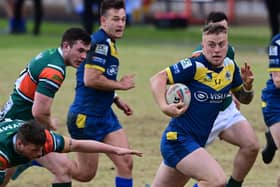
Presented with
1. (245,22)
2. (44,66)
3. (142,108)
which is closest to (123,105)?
(44,66)

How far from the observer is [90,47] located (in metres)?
9.38

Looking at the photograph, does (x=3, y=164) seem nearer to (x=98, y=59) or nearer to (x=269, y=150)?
(x=98, y=59)

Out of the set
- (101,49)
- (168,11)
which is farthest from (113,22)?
(168,11)

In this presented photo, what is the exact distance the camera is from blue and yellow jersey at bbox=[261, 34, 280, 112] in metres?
9.49

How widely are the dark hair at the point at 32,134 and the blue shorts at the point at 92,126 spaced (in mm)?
1863

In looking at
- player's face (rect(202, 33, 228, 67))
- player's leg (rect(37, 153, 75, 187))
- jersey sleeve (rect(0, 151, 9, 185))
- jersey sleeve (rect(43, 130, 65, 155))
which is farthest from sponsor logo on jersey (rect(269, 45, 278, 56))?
jersey sleeve (rect(0, 151, 9, 185))

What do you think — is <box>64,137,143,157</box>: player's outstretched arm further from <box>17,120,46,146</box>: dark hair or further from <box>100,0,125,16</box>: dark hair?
<box>100,0,125,16</box>: dark hair

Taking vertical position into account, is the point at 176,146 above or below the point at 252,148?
above

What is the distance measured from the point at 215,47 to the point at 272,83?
1.63 m

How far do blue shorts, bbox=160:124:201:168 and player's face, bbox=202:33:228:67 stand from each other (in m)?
0.69

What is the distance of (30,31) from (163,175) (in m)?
25.8

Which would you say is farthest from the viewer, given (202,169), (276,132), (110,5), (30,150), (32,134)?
(110,5)

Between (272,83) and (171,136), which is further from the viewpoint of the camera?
(272,83)

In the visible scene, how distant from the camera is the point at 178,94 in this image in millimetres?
8266
